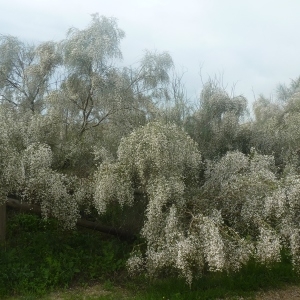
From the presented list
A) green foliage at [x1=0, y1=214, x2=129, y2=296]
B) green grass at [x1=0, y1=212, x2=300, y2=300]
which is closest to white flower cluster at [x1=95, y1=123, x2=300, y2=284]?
green grass at [x1=0, y1=212, x2=300, y2=300]

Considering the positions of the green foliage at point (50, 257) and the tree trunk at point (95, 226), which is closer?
the green foliage at point (50, 257)

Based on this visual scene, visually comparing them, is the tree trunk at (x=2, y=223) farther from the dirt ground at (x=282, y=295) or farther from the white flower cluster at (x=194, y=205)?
the dirt ground at (x=282, y=295)

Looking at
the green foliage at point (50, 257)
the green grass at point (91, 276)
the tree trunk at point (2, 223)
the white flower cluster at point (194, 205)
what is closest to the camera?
the white flower cluster at point (194, 205)

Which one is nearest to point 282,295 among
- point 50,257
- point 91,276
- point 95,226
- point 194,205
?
point 194,205

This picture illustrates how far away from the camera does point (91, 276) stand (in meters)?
10.1

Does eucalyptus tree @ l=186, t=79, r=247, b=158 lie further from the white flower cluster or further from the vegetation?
the white flower cluster

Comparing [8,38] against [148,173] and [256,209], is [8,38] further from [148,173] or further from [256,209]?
[256,209]

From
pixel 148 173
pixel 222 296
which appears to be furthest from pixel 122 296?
pixel 148 173

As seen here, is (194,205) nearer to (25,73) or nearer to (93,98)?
(93,98)

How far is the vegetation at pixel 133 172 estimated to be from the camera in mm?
8219

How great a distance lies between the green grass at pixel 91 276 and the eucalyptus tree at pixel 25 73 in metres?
3.33

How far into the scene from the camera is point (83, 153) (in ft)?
35.5

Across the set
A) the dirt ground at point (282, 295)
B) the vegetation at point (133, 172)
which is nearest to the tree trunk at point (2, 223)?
the vegetation at point (133, 172)

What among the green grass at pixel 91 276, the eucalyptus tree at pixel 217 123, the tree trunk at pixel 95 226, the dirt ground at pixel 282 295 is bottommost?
the dirt ground at pixel 282 295
